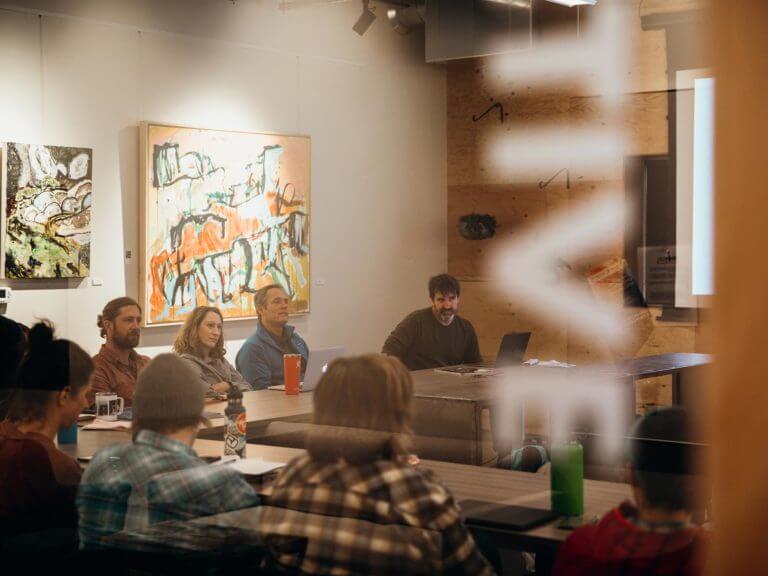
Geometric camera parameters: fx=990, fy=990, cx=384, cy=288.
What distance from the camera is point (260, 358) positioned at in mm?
2732

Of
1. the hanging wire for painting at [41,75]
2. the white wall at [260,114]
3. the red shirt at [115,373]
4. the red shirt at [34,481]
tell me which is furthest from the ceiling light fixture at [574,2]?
the red shirt at [34,481]

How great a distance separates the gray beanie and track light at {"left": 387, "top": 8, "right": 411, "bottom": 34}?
1005mm

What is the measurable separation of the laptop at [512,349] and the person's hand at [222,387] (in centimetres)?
74

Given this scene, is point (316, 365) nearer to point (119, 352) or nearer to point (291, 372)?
point (291, 372)

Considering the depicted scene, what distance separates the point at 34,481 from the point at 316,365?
0.89 meters

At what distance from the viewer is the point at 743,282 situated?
4.25 ft

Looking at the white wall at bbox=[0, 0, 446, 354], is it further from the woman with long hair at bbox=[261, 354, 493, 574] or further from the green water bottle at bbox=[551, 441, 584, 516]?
the green water bottle at bbox=[551, 441, 584, 516]

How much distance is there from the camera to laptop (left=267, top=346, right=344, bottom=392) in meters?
2.22

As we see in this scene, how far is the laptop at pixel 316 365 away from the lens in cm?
222

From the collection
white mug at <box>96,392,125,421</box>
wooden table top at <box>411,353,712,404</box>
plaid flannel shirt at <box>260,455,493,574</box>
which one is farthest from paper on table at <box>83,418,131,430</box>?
wooden table top at <box>411,353,712,404</box>

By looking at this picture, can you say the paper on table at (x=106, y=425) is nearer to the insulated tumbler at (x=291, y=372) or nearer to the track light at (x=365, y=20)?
the insulated tumbler at (x=291, y=372)

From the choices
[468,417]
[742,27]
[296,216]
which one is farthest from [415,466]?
[742,27]

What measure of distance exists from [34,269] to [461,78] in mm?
1574

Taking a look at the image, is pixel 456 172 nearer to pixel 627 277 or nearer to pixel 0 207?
pixel 627 277
